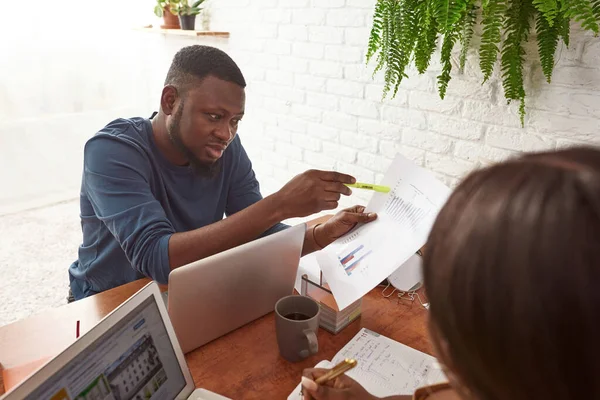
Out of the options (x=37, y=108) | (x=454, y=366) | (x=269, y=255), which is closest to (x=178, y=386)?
(x=269, y=255)

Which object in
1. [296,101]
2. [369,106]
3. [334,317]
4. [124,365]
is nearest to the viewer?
[124,365]

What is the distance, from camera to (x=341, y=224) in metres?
1.14

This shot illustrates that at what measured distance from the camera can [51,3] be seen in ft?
10.0

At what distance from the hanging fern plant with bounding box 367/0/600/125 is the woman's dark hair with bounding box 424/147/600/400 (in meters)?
1.07

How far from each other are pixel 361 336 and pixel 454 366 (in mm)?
604

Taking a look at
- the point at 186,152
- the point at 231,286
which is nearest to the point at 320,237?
the point at 231,286

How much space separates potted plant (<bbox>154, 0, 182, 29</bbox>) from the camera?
115 inches

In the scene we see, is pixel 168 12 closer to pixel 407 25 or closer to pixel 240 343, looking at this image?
pixel 407 25

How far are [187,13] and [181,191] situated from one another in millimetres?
1840

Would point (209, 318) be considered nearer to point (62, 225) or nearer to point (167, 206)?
point (167, 206)

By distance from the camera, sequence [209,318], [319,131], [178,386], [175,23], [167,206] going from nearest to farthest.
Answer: [178,386] < [209,318] < [167,206] < [319,131] < [175,23]

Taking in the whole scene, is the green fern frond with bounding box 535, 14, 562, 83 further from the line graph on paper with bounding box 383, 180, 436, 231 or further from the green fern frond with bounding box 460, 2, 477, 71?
the line graph on paper with bounding box 383, 180, 436, 231

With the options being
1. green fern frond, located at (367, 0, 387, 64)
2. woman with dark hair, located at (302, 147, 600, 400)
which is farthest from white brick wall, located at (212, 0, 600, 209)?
woman with dark hair, located at (302, 147, 600, 400)

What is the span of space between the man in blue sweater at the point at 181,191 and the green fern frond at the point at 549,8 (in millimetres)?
661
